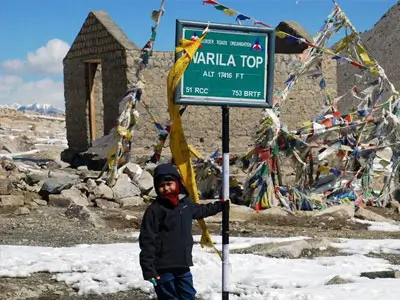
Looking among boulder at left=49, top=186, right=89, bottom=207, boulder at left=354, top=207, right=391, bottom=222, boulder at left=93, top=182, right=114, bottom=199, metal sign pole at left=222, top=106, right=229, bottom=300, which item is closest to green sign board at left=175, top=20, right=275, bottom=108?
metal sign pole at left=222, top=106, right=229, bottom=300

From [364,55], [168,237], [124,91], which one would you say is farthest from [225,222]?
[124,91]

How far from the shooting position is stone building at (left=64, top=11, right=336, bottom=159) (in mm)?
16375

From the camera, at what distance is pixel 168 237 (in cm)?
488

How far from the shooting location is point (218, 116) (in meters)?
17.1

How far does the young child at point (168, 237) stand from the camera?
191 inches

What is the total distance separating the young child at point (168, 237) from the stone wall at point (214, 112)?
10.6 metres

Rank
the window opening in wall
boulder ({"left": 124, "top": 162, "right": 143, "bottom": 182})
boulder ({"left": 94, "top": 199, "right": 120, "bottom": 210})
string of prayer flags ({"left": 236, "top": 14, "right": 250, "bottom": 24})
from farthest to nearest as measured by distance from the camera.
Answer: the window opening in wall
boulder ({"left": 124, "top": 162, "right": 143, "bottom": 182})
boulder ({"left": 94, "top": 199, "right": 120, "bottom": 210})
string of prayer flags ({"left": 236, "top": 14, "right": 250, "bottom": 24})

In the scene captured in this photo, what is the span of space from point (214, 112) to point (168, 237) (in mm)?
12276

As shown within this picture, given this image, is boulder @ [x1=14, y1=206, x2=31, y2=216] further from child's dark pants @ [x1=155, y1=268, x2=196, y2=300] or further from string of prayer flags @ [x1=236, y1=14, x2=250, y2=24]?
child's dark pants @ [x1=155, y1=268, x2=196, y2=300]

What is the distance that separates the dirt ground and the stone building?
4297mm

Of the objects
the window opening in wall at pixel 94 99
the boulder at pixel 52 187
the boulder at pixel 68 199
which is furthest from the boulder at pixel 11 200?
the window opening in wall at pixel 94 99

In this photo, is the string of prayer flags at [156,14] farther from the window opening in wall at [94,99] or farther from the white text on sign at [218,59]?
the white text on sign at [218,59]

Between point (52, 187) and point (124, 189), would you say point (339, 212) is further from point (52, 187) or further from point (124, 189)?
point (52, 187)

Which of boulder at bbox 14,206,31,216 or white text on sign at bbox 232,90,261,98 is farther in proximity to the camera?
boulder at bbox 14,206,31,216
